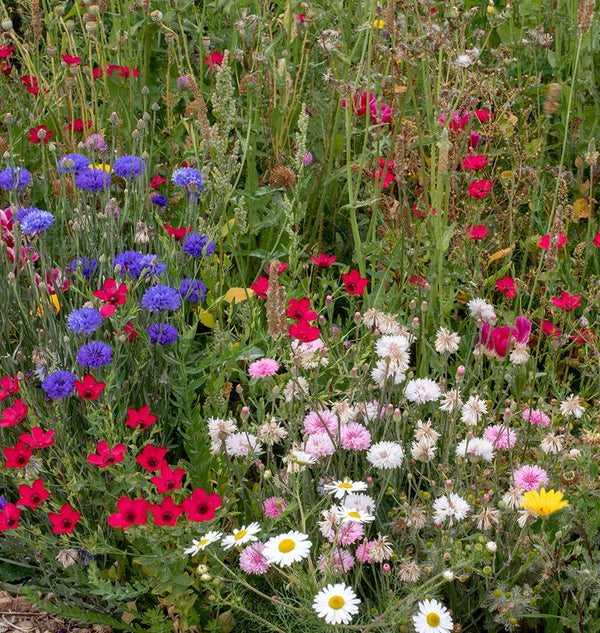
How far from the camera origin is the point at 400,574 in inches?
66.9

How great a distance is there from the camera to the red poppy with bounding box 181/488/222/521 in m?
1.67

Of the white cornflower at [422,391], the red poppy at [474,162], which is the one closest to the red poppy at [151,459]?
the white cornflower at [422,391]

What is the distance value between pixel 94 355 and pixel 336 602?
0.81 meters

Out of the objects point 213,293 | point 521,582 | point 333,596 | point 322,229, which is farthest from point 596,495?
point 322,229

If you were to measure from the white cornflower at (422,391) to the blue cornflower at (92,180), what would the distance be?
3.35ft

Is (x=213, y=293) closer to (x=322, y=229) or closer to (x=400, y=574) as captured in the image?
(x=322, y=229)

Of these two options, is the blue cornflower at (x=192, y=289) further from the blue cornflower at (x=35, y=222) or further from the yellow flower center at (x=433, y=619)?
the yellow flower center at (x=433, y=619)

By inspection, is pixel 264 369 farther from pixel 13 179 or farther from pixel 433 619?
pixel 13 179

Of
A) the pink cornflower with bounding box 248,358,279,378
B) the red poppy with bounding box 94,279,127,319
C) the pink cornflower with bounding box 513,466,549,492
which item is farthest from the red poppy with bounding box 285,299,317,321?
the pink cornflower with bounding box 513,466,549,492

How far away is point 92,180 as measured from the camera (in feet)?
7.66

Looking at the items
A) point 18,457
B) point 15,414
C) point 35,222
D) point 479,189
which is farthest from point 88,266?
point 479,189

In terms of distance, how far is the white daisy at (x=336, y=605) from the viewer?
141 centimetres

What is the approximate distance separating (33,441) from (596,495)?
3.96 ft

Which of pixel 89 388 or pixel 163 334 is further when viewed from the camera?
pixel 163 334
